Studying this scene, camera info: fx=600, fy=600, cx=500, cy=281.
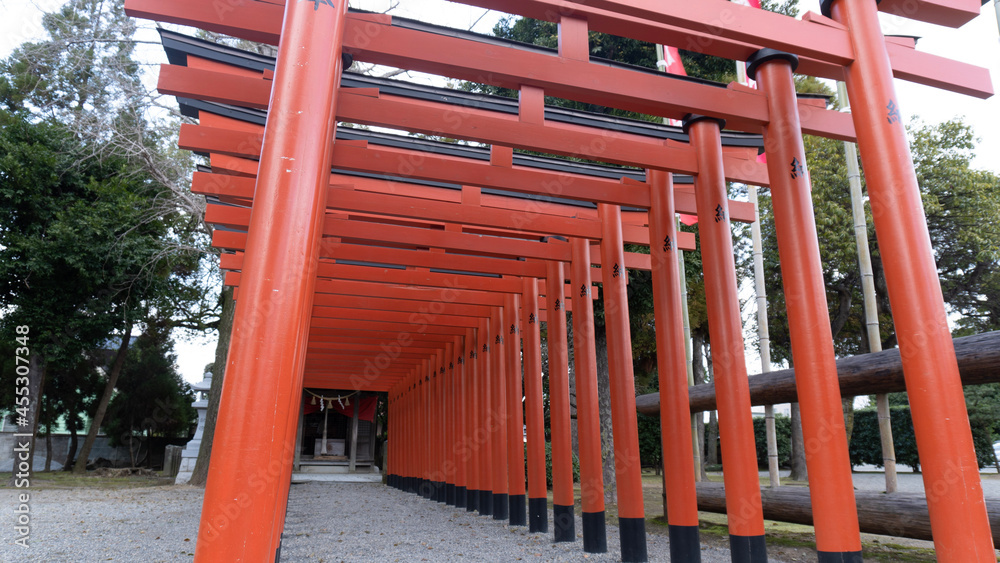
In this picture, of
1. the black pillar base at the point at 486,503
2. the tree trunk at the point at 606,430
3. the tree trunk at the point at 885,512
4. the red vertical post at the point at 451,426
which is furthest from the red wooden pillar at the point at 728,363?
the red vertical post at the point at 451,426

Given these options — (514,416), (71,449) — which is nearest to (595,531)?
(514,416)

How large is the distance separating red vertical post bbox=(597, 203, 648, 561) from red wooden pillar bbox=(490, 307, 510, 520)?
114 inches

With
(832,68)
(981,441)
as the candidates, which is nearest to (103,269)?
(832,68)

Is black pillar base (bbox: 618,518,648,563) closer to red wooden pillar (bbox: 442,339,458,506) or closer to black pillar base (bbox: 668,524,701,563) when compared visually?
black pillar base (bbox: 668,524,701,563)

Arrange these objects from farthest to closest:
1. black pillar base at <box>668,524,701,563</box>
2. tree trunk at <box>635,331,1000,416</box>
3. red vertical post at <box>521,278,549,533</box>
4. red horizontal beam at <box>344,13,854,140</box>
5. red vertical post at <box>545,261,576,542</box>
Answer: red vertical post at <box>521,278,549,533</box> < red vertical post at <box>545,261,576,542</box> < black pillar base at <box>668,524,701,563</box> < tree trunk at <box>635,331,1000,416</box> < red horizontal beam at <box>344,13,854,140</box>

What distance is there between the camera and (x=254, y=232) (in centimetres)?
256

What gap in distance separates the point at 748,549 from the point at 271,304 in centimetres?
362

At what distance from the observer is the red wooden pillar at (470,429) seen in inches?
382

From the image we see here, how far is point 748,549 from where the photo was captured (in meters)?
4.17

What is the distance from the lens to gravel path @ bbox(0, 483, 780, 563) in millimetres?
5879

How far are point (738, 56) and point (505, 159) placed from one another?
1855 millimetres

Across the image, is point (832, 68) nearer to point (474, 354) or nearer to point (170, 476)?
point (474, 354)

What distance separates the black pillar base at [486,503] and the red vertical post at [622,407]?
4188 millimetres

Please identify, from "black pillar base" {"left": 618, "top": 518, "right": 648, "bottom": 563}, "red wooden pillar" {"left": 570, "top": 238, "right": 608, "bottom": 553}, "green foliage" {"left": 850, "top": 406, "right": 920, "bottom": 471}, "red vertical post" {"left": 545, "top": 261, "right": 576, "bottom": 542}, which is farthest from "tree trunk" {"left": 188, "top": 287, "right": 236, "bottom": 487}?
"green foliage" {"left": 850, "top": 406, "right": 920, "bottom": 471}
